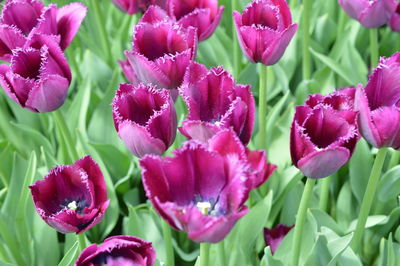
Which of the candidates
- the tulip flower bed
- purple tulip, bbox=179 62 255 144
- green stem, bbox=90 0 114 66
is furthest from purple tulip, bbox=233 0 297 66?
green stem, bbox=90 0 114 66

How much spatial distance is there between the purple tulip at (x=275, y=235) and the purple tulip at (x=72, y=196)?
361mm

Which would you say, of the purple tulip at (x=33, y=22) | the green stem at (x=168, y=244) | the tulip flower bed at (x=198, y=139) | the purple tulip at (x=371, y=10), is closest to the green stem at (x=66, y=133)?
the tulip flower bed at (x=198, y=139)

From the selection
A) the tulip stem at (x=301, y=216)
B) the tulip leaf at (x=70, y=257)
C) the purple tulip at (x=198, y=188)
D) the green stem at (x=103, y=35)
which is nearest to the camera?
→ the purple tulip at (x=198, y=188)

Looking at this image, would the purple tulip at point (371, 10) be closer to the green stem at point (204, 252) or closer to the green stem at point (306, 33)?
the green stem at point (306, 33)

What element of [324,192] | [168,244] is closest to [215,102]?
[168,244]

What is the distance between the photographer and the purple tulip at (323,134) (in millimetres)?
690

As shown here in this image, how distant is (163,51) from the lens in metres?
0.88

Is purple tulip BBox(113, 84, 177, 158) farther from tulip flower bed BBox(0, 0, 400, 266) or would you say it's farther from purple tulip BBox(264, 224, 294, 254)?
purple tulip BBox(264, 224, 294, 254)

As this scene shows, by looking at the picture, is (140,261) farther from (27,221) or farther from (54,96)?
(27,221)

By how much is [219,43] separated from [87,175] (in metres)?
0.76

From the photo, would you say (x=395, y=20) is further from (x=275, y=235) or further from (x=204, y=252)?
(x=204, y=252)

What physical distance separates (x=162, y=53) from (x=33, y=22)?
271 mm

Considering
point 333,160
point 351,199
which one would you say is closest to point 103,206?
point 333,160

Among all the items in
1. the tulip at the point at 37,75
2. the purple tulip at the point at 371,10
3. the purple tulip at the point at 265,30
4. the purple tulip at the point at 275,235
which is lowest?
the purple tulip at the point at 275,235
